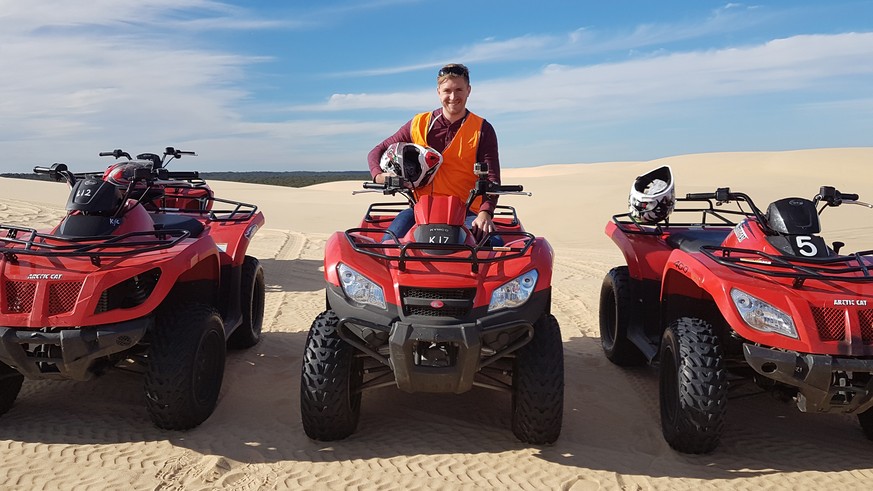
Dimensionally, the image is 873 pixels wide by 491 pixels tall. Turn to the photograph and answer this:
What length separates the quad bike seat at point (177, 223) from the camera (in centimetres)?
521

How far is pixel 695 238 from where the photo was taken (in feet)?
17.7

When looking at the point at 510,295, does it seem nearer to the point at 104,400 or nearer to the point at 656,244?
the point at 656,244

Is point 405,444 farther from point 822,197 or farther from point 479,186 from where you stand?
point 822,197

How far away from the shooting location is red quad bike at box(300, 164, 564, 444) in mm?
3676

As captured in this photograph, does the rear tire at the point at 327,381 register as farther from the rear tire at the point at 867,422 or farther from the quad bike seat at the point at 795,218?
the rear tire at the point at 867,422

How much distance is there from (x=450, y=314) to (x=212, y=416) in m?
1.79

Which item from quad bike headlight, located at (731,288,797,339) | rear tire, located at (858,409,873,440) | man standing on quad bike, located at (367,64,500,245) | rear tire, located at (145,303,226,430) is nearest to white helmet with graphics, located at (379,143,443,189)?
man standing on quad bike, located at (367,64,500,245)

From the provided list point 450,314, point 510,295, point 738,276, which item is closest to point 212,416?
point 450,314

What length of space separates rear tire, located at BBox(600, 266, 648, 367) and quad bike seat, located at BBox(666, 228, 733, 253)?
49 cm

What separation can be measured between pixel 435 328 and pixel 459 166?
65.0 inches

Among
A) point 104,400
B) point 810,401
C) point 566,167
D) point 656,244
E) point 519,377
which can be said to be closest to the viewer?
point 810,401

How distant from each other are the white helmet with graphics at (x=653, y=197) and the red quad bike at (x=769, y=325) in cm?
68

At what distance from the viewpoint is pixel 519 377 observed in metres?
3.93

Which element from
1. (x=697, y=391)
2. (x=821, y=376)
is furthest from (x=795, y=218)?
(x=697, y=391)
